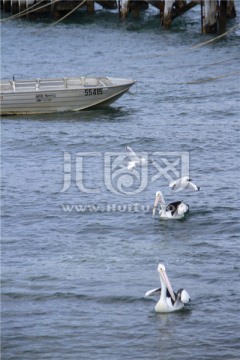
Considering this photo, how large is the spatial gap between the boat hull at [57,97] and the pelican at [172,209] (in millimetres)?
12938

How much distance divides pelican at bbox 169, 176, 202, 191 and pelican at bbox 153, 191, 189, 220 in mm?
1646

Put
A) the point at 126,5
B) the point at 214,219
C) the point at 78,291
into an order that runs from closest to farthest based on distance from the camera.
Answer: the point at 78,291
the point at 214,219
the point at 126,5

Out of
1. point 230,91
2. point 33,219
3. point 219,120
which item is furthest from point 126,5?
point 33,219

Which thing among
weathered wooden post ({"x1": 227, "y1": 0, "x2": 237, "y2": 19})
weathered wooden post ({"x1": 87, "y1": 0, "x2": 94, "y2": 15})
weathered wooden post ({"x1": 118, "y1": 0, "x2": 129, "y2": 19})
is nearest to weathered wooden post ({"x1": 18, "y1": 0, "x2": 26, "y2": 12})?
weathered wooden post ({"x1": 87, "y1": 0, "x2": 94, "y2": 15})

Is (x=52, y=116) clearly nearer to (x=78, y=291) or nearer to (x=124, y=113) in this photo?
(x=124, y=113)

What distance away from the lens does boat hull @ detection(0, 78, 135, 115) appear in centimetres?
4169

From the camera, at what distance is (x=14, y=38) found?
64.1 m

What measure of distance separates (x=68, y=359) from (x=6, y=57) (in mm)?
38160

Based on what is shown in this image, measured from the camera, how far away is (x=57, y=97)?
138 feet

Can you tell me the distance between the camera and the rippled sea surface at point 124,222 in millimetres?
22391

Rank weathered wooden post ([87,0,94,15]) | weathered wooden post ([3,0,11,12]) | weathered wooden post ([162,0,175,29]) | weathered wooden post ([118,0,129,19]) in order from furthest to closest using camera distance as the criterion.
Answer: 1. weathered wooden post ([3,0,11,12])
2. weathered wooden post ([87,0,94,15])
3. weathered wooden post ([118,0,129,19])
4. weathered wooden post ([162,0,175,29])
